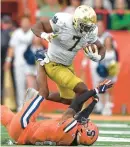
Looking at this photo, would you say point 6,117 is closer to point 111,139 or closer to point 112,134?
point 111,139

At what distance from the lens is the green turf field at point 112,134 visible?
9.02m

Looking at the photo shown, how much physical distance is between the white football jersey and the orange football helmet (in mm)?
1146

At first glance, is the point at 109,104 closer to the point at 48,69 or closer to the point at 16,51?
the point at 16,51

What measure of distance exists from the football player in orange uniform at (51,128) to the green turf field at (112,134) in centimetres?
23

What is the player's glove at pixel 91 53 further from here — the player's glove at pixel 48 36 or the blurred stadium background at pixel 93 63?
the blurred stadium background at pixel 93 63

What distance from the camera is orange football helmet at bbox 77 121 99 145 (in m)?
8.55

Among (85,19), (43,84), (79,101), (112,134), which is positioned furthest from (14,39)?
(79,101)

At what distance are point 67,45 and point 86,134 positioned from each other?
1327 mm

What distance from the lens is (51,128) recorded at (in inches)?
338

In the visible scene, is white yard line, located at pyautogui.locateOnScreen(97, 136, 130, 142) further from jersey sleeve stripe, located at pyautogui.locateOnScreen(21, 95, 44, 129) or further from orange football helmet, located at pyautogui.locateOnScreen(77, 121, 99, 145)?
jersey sleeve stripe, located at pyautogui.locateOnScreen(21, 95, 44, 129)

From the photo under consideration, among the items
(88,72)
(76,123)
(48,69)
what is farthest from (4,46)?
(76,123)

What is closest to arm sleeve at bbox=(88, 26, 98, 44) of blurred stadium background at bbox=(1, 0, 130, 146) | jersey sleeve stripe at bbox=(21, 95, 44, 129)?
jersey sleeve stripe at bbox=(21, 95, 44, 129)

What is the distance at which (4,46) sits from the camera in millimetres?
15281

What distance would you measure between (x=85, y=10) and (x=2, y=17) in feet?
23.9
